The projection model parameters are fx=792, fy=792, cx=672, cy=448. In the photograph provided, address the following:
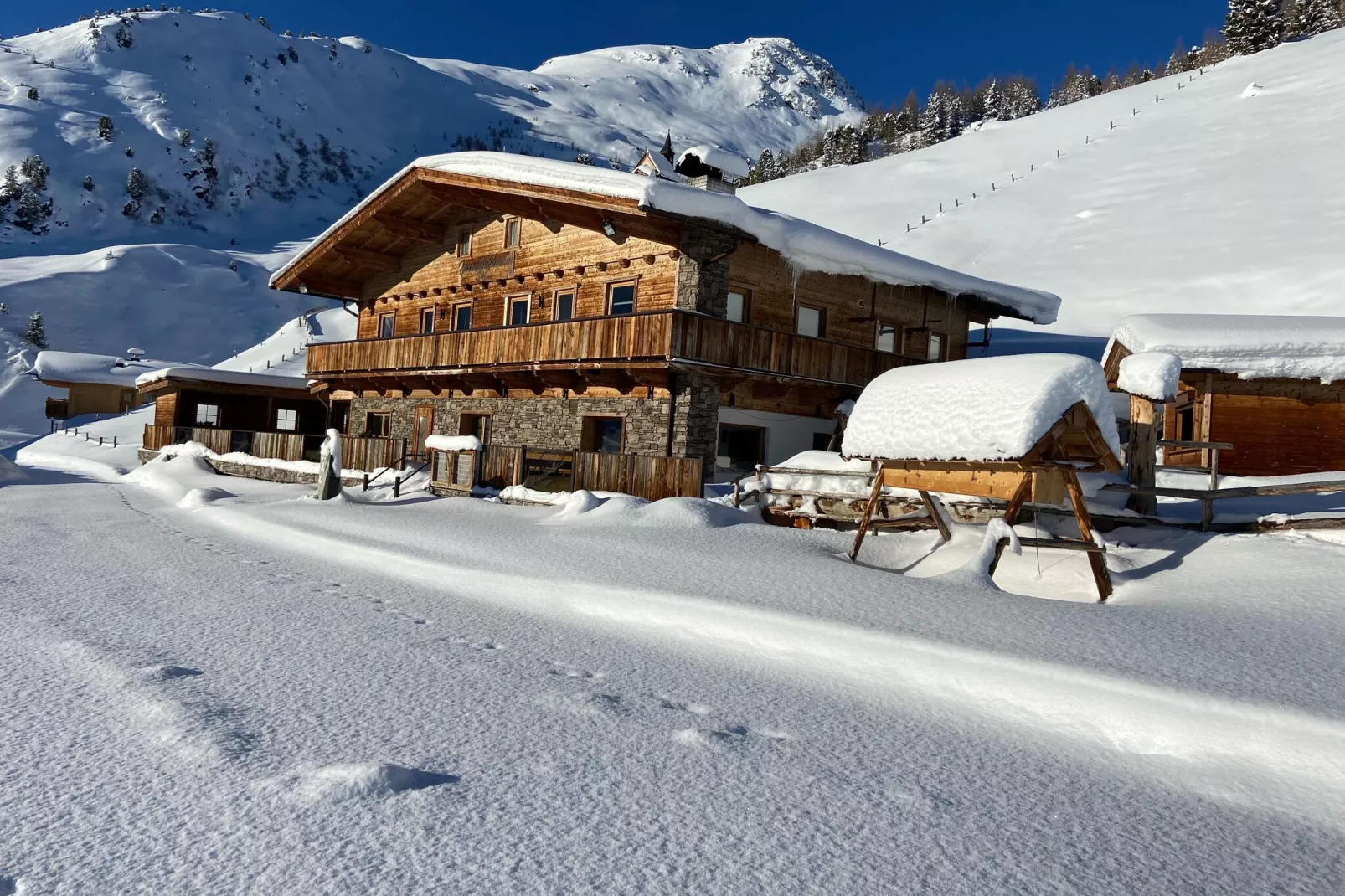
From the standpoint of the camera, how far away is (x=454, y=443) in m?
15.9

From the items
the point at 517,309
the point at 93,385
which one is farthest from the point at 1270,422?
the point at 93,385

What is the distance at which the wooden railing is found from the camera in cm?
1859

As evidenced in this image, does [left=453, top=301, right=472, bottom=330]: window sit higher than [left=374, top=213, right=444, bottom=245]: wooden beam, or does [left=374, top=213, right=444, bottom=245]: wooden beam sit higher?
[left=374, top=213, right=444, bottom=245]: wooden beam

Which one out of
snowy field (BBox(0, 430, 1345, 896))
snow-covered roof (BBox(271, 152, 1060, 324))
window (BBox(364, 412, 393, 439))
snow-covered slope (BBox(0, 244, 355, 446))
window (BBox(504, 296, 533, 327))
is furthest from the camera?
snow-covered slope (BBox(0, 244, 355, 446))

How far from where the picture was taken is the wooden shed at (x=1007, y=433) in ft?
23.8

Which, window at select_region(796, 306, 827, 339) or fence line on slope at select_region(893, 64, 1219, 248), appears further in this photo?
fence line on slope at select_region(893, 64, 1219, 248)

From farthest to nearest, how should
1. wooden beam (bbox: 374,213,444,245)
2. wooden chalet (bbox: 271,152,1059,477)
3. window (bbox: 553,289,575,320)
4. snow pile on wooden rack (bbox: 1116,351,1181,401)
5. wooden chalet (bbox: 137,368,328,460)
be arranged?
wooden chalet (bbox: 137,368,328,460), wooden beam (bbox: 374,213,444,245), window (bbox: 553,289,575,320), wooden chalet (bbox: 271,152,1059,477), snow pile on wooden rack (bbox: 1116,351,1181,401)

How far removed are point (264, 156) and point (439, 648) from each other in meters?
145

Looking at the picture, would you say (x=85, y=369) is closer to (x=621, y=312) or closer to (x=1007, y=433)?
(x=621, y=312)

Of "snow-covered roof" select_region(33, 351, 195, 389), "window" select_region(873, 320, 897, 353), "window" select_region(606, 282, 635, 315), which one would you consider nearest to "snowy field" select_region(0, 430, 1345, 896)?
"window" select_region(606, 282, 635, 315)

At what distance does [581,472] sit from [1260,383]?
13.7m

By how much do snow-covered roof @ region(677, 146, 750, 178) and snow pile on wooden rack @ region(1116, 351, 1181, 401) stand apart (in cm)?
1324

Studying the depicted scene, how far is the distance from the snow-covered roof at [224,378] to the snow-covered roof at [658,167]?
1624 centimetres

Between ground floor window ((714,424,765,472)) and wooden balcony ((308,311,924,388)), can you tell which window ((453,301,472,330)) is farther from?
ground floor window ((714,424,765,472))
